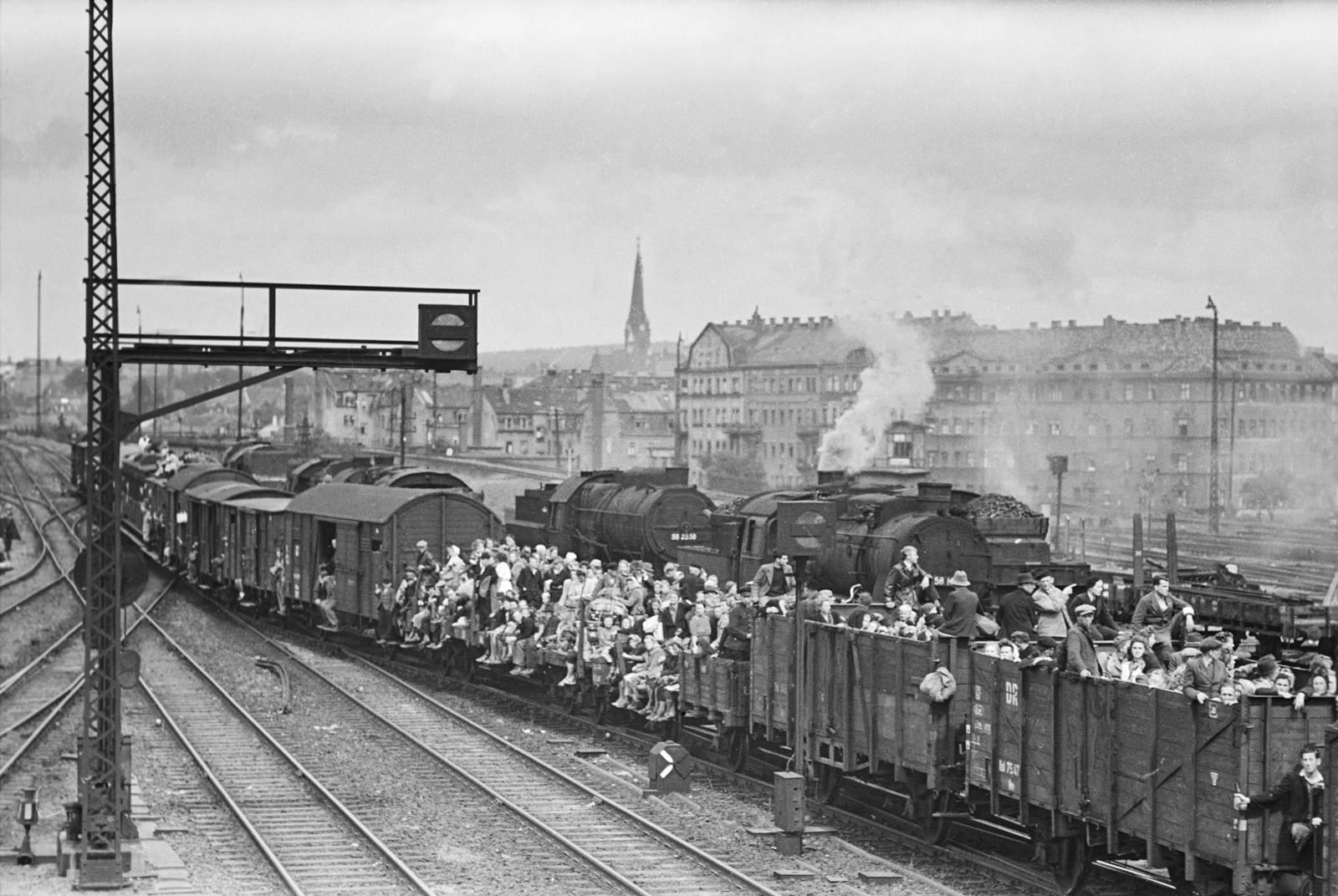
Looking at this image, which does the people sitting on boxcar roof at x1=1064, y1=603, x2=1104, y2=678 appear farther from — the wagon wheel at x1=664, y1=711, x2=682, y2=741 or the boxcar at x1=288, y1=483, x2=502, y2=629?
the boxcar at x1=288, y1=483, x2=502, y2=629

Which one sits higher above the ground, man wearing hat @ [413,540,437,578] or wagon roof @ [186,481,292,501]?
wagon roof @ [186,481,292,501]

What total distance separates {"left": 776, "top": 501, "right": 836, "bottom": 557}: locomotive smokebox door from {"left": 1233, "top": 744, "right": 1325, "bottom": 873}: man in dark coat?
19.7ft

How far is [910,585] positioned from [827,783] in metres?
2.34

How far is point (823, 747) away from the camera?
1939 cm

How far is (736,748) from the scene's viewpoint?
72.2ft

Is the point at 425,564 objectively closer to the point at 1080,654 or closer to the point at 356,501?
the point at 356,501

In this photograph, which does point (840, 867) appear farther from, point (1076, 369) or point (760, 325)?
point (760, 325)

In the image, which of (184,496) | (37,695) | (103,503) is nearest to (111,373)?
(103,503)

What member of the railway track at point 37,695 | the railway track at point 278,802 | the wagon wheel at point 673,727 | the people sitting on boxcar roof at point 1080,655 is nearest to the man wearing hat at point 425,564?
the railway track at point 278,802

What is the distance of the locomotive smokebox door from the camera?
58.9 feet

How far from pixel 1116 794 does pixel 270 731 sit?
574 inches

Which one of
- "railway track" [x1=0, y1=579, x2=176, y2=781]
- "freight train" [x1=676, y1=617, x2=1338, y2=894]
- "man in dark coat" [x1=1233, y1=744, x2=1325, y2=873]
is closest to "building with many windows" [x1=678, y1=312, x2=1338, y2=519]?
"railway track" [x1=0, y1=579, x2=176, y2=781]

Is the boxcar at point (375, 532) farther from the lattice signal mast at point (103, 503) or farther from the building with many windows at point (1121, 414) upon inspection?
the building with many windows at point (1121, 414)

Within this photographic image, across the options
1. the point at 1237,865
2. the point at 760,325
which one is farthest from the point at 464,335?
the point at 760,325
